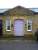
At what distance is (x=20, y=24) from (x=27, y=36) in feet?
5.59

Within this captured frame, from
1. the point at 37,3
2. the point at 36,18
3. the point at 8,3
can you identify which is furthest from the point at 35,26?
the point at 8,3

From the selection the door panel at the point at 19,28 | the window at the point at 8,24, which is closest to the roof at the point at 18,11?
the window at the point at 8,24

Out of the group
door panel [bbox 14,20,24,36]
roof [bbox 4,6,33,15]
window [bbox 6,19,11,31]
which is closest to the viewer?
roof [bbox 4,6,33,15]

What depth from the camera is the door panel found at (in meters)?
22.4

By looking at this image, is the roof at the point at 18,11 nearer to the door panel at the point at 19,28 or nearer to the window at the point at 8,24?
the window at the point at 8,24

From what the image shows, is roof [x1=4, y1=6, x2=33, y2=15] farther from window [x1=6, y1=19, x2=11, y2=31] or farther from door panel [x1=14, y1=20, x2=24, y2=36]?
door panel [x1=14, y1=20, x2=24, y2=36]

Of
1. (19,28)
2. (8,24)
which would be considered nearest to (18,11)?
(8,24)

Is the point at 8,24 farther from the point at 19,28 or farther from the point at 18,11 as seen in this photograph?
the point at 18,11

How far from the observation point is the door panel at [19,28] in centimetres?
Result: 2238

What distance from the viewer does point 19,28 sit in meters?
22.6

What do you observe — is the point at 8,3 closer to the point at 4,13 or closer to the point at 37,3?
the point at 4,13

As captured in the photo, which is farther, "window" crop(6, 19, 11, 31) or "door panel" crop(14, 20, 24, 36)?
"door panel" crop(14, 20, 24, 36)

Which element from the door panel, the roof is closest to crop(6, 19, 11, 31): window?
the door panel

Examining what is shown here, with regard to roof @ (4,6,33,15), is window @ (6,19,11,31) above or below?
below
